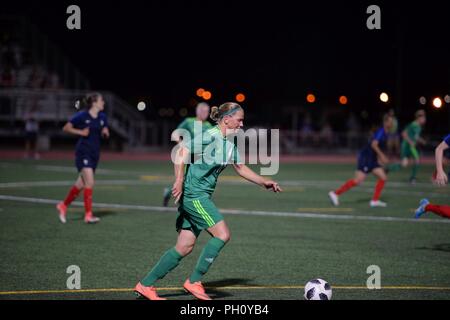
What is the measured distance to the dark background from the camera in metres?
48.5

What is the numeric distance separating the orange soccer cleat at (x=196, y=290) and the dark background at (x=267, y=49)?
4170 cm

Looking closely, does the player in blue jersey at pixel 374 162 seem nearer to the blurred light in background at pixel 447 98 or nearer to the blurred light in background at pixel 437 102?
the blurred light in background at pixel 437 102

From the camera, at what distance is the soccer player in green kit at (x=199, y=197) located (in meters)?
7.17

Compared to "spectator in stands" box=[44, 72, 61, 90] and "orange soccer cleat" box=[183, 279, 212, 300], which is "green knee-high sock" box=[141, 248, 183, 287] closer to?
"orange soccer cleat" box=[183, 279, 212, 300]

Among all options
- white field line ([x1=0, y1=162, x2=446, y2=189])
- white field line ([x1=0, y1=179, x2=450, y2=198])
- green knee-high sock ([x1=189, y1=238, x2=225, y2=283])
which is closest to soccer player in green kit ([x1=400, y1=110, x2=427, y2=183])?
white field line ([x1=0, y1=162, x2=446, y2=189])

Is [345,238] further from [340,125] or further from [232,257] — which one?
[340,125]

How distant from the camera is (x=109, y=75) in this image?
51719 mm

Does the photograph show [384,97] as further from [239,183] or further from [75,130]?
[75,130]

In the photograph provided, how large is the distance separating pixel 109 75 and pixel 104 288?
45.3 m

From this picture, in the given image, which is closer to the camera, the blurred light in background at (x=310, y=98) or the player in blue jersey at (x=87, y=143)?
the player in blue jersey at (x=87, y=143)

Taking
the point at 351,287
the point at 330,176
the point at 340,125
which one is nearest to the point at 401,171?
the point at 330,176

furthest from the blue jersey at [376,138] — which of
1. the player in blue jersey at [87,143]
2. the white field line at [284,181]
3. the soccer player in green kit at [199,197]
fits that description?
the soccer player in green kit at [199,197]
